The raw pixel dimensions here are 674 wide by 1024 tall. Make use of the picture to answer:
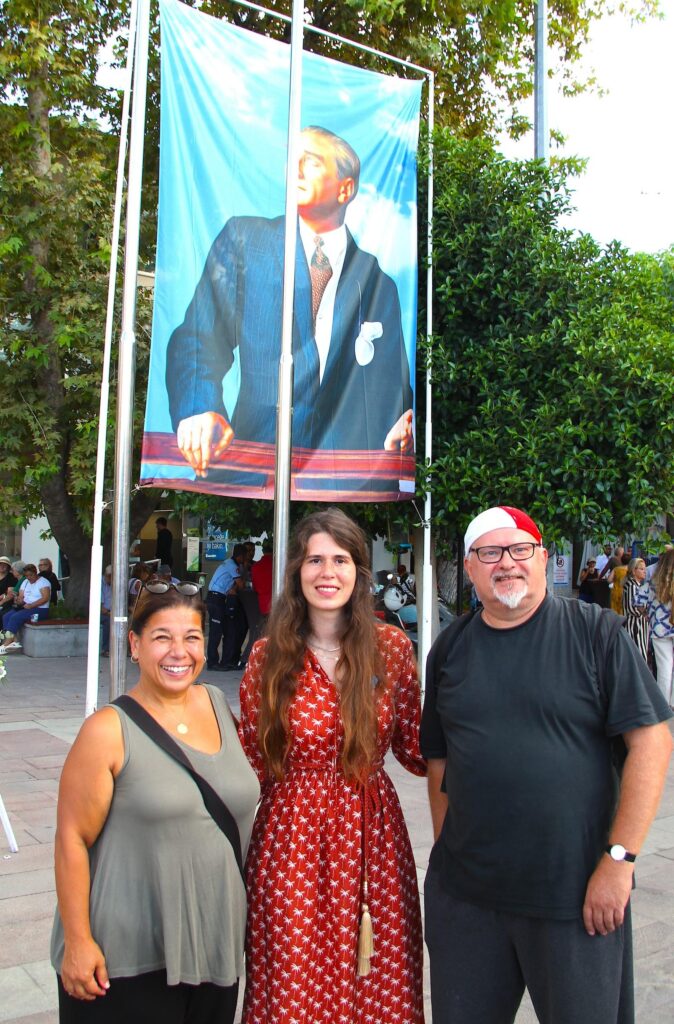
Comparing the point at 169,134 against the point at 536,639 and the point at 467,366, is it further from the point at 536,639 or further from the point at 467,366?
the point at 536,639

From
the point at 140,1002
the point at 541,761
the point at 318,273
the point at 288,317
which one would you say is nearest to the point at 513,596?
the point at 541,761

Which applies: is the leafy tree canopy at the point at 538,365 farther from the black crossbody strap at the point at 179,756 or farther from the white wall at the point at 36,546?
the white wall at the point at 36,546

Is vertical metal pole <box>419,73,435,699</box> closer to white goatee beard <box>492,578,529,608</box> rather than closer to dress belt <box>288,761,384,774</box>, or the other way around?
dress belt <box>288,761,384,774</box>

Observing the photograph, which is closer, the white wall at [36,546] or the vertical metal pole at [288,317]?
the vertical metal pole at [288,317]

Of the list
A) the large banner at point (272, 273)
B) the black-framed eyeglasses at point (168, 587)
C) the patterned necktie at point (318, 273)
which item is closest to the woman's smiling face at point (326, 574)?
the black-framed eyeglasses at point (168, 587)

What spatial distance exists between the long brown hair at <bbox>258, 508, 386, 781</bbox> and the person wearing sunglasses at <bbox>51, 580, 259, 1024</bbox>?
0.87 ft

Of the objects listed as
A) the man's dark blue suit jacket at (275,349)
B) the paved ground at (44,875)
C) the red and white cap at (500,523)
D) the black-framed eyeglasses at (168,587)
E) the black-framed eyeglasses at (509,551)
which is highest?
the man's dark blue suit jacket at (275,349)

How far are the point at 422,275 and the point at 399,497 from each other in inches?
98.9

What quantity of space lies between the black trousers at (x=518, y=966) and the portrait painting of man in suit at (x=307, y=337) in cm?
492

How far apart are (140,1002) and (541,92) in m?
10.4

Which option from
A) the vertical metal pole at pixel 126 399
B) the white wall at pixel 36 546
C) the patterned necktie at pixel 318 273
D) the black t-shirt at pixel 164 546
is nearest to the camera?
the vertical metal pole at pixel 126 399

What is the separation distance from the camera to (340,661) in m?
2.82

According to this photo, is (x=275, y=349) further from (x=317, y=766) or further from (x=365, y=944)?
(x=365, y=944)

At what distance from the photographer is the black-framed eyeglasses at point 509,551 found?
8.47 feet
